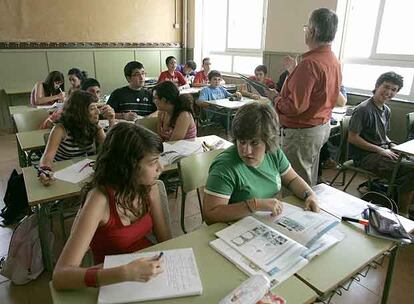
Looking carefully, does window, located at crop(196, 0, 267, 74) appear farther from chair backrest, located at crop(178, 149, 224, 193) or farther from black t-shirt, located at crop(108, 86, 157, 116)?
chair backrest, located at crop(178, 149, 224, 193)

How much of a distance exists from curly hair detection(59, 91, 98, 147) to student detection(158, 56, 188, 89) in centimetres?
377

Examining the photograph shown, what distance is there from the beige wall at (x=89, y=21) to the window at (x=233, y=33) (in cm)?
71

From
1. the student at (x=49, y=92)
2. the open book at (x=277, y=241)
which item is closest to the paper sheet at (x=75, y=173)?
the open book at (x=277, y=241)

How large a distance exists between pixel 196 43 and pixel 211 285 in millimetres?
7005

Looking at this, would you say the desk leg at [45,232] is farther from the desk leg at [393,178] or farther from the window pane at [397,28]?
the window pane at [397,28]

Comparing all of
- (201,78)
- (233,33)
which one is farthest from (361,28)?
(233,33)

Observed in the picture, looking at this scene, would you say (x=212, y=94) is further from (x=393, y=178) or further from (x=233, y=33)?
(x=393, y=178)

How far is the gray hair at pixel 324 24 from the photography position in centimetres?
197

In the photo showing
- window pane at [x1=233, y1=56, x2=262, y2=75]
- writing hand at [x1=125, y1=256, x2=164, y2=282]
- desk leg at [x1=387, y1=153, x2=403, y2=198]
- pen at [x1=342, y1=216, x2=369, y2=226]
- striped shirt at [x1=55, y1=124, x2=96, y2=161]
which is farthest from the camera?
window pane at [x1=233, y1=56, x2=262, y2=75]

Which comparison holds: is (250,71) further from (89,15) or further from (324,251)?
(324,251)

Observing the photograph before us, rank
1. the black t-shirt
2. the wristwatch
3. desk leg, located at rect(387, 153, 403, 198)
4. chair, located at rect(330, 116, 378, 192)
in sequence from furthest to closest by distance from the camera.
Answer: the black t-shirt
chair, located at rect(330, 116, 378, 192)
desk leg, located at rect(387, 153, 403, 198)
the wristwatch

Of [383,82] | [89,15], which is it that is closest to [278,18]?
[383,82]

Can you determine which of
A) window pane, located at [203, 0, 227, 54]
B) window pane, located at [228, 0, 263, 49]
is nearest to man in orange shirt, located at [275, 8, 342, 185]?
window pane, located at [228, 0, 263, 49]

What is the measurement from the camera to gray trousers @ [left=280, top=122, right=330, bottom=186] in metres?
2.17
